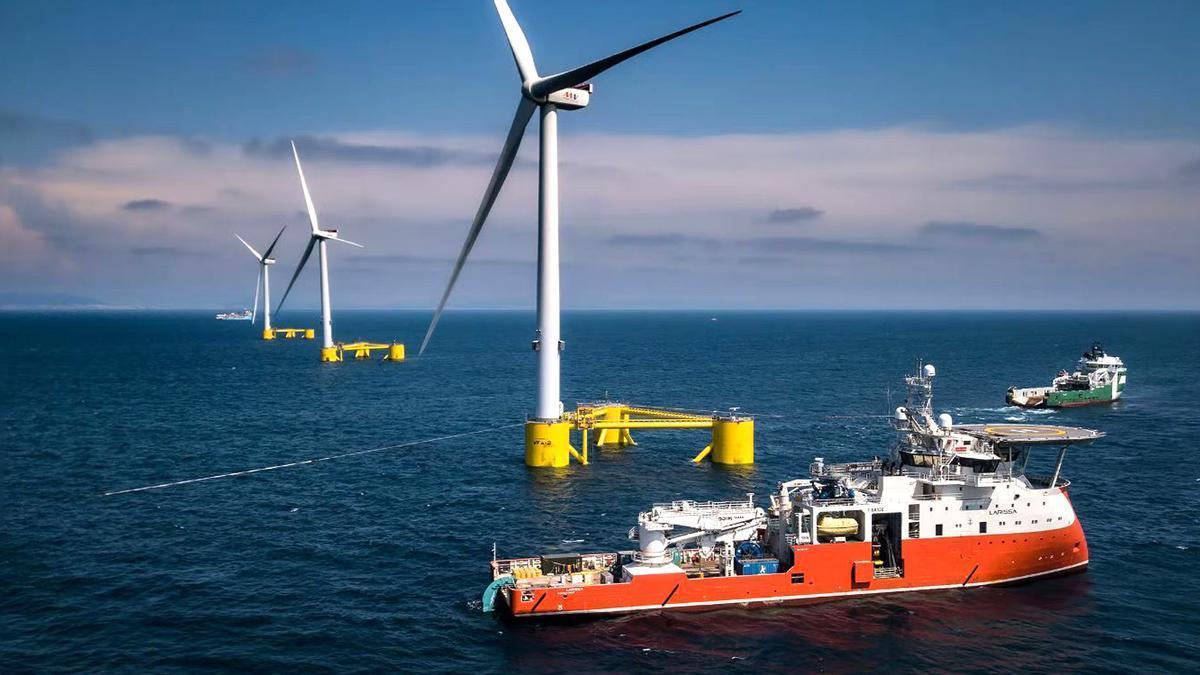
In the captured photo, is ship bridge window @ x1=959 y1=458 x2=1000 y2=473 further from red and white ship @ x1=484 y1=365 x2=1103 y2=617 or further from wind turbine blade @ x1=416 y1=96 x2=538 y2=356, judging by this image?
wind turbine blade @ x1=416 y1=96 x2=538 y2=356

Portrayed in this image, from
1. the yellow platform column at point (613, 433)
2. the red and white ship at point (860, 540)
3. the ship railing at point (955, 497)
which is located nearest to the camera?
the red and white ship at point (860, 540)

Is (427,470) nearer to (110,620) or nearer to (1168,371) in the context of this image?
(110,620)

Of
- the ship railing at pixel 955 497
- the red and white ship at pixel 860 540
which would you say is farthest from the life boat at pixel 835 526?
the ship railing at pixel 955 497

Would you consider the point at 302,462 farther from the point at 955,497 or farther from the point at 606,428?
the point at 955,497

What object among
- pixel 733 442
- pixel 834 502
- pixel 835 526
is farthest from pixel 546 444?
pixel 835 526

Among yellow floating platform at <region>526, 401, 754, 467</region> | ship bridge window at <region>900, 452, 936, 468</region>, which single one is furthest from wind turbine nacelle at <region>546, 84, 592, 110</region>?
ship bridge window at <region>900, 452, 936, 468</region>

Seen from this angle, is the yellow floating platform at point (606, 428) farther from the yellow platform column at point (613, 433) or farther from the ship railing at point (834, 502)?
the ship railing at point (834, 502)
